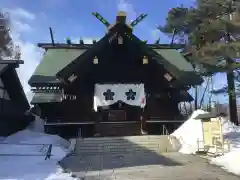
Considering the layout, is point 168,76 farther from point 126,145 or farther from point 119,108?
point 126,145

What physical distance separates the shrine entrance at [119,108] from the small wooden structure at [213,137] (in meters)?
4.79

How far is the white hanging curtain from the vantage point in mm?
16500

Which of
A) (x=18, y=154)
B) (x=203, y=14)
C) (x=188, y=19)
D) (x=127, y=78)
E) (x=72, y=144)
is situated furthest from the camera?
(x=188, y=19)

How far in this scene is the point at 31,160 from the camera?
34.7 feet

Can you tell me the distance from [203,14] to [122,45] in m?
8.41

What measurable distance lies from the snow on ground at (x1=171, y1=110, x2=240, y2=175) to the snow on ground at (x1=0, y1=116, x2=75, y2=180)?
545cm

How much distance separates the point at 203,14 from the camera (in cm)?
2188

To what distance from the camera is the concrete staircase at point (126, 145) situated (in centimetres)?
1359

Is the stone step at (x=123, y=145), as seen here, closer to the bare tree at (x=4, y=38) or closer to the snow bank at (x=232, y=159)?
the snow bank at (x=232, y=159)

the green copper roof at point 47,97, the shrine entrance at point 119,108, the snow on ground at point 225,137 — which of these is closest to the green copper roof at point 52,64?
the green copper roof at point 47,97

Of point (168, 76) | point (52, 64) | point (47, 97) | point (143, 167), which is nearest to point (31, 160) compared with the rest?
point (143, 167)

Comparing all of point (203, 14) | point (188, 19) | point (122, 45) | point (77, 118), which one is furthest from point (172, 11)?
point (77, 118)

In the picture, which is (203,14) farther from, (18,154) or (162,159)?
(18,154)

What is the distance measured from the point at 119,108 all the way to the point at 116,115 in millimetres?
479
